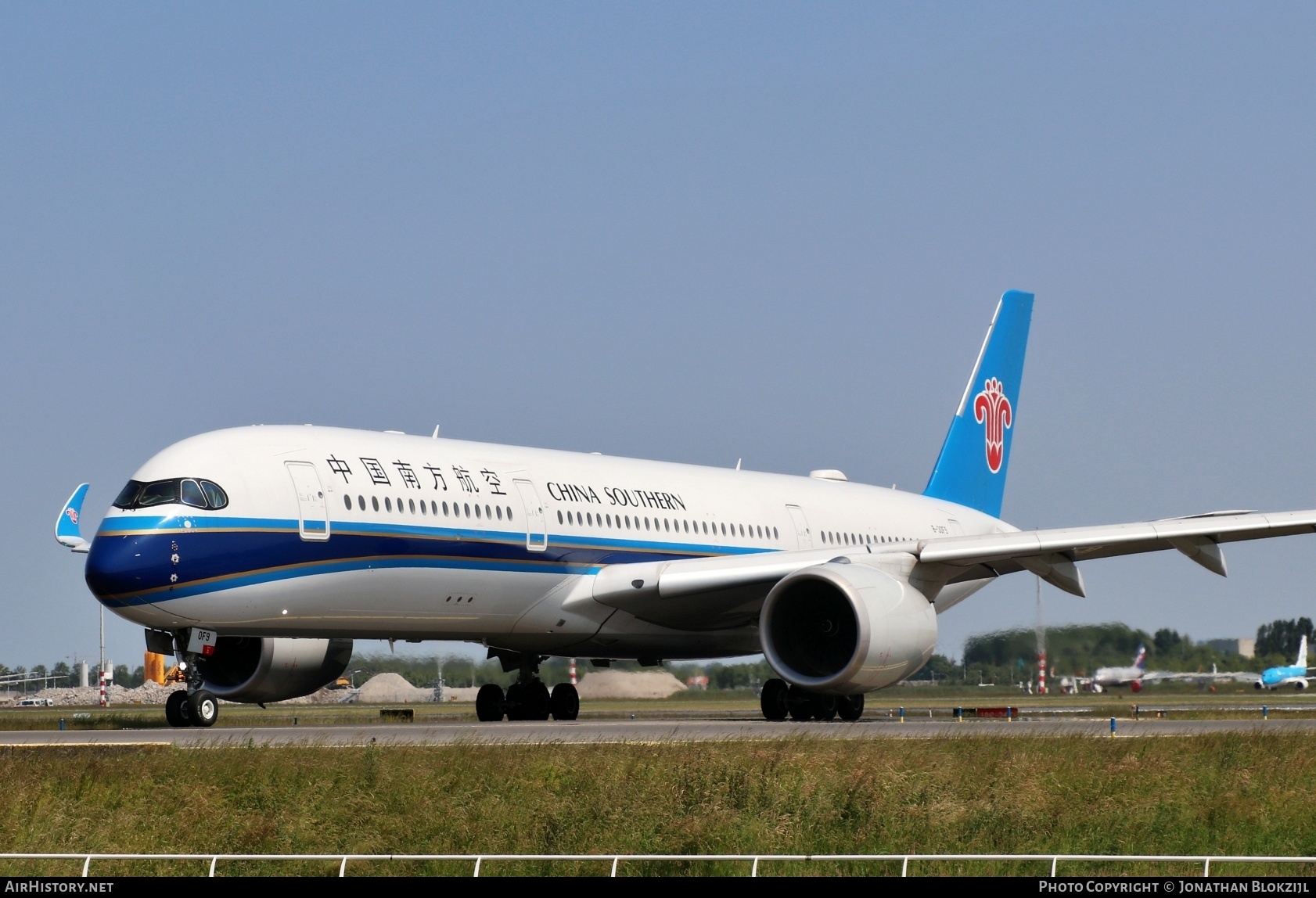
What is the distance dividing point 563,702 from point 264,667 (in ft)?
17.3

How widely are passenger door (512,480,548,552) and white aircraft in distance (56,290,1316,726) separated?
3 cm

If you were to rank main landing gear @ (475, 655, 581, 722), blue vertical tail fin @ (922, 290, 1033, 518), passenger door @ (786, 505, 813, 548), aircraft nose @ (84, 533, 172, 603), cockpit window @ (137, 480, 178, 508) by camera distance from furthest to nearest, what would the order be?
blue vertical tail fin @ (922, 290, 1033, 518), passenger door @ (786, 505, 813, 548), main landing gear @ (475, 655, 581, 722), cockpit window @ (137, 480, 178, 508), aircraft nose @ (84, 533, 172, 603)

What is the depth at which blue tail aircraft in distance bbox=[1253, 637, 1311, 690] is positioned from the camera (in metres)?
51.2

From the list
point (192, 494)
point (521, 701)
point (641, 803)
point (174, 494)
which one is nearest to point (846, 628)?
point (521, 701)

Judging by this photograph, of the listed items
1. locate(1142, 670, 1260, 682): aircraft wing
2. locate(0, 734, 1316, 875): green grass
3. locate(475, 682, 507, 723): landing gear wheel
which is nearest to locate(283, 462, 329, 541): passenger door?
locate(0, 734, 1316, 875): green grass

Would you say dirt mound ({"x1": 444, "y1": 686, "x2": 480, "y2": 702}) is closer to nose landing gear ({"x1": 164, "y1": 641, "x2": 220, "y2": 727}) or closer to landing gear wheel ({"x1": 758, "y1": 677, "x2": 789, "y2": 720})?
landing gear wheel ({"x1": 758, "y1": 677, "x2": 789, "y2": 720})

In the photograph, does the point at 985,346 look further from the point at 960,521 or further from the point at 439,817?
the point at 439,817

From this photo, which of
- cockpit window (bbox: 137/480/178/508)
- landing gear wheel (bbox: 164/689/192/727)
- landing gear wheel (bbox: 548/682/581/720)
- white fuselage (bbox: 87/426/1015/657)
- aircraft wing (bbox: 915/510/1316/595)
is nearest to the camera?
white fuselage (bbox: 87/426/1015/657)

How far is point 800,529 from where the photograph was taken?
29.4 metres

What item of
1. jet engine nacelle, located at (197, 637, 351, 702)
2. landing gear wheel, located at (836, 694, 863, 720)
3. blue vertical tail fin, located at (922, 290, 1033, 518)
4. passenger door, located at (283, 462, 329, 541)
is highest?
blue vertical tail fin, located at (922, 290, 1033, 518)

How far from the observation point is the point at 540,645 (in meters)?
25.2

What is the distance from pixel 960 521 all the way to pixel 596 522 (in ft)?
35.7

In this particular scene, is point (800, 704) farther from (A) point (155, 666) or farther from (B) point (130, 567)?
(A) point (155, 666)

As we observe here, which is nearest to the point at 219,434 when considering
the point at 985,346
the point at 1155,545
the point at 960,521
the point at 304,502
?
the point at 304,502
